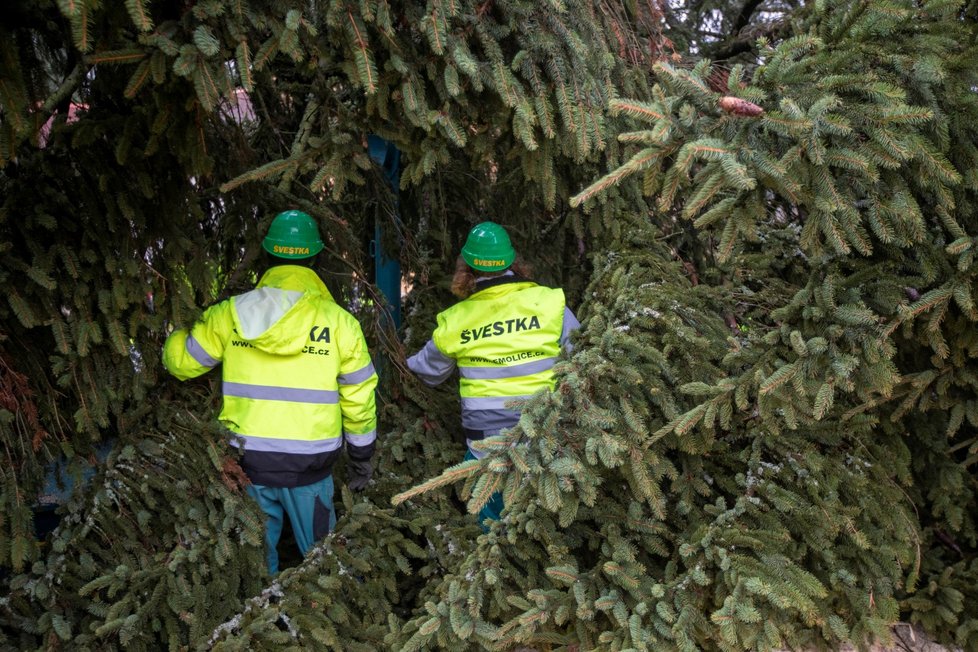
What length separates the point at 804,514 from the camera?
3.36 m

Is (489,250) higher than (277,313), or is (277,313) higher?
(489,250)

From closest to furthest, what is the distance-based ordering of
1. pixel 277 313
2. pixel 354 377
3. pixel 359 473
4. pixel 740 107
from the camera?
pixel 740 107 → pixel 277 313 → pixel 354 377 → pixel 359 473

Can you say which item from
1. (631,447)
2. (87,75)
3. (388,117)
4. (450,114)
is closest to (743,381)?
(631,447)

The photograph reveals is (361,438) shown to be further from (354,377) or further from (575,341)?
(575,341)

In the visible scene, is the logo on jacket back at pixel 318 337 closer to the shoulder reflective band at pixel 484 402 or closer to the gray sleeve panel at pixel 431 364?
the gray sleeve panel at pixel 431 364

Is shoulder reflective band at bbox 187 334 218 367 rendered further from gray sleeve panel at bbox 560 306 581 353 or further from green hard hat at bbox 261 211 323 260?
gray sleeve panel at bbox 560 306 581 353

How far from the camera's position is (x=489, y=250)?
4043 millimetres

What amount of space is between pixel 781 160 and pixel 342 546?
2717 millimetres

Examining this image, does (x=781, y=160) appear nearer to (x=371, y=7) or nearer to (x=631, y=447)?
(x=631, y=447)

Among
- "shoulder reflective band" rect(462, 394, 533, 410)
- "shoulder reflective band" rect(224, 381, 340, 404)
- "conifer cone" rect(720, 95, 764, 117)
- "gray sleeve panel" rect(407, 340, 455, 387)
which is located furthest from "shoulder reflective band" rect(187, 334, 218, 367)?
"conifer cone" rect(720, 95, 764, 117)

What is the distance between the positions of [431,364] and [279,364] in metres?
0.88

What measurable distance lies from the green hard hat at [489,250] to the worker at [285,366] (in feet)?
2.38

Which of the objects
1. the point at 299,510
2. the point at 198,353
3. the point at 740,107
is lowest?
the point at 299,510

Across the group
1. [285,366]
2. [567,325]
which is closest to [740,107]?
[567,325]
